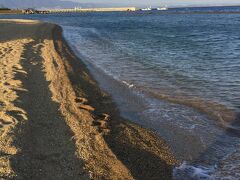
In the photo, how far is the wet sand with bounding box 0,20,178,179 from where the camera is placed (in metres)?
6.32

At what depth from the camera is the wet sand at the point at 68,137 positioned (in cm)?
632

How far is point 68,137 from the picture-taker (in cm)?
761

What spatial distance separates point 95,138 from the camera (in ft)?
25.5

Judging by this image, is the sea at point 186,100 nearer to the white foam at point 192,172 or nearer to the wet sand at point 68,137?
the white foam at point 192,172

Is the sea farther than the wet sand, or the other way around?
the sea

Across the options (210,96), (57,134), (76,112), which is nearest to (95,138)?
(57,134)

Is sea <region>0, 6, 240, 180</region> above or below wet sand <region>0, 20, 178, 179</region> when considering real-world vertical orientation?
below

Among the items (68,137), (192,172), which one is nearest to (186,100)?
(192,172)

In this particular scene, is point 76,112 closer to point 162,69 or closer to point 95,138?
point 95,138

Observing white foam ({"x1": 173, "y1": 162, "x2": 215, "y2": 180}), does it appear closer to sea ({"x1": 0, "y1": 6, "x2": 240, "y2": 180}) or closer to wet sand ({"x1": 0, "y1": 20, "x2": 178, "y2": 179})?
sea ({"x1": 0, "y1": 6, "x2": 240, "y2": 180})

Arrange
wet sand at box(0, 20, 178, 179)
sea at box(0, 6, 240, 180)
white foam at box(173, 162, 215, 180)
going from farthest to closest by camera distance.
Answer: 1. sea at box(0, 6, 240, 180)
2. white foam at box(173, 162, 215, 180)
3. wet sand at box(0, 20, 178, 179)

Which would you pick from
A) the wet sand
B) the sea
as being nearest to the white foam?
the sea

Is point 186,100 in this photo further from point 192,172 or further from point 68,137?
point 68,137

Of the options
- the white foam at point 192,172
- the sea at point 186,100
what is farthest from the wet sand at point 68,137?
the sea at point 186,100
